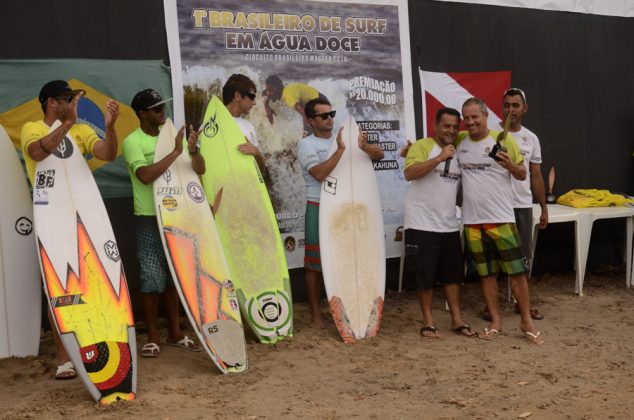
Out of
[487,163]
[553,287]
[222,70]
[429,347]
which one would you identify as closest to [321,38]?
[222,70]

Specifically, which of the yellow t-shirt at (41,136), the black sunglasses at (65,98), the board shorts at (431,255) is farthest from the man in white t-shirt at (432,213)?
the black sunglasses at (65,98)

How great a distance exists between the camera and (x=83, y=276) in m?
3.72

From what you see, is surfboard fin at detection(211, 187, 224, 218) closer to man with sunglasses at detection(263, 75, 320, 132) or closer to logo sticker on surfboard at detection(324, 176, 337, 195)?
logo sticker on surfboard at detection(324, 176, 337, 195)

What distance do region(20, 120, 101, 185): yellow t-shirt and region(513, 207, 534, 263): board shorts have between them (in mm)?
2706

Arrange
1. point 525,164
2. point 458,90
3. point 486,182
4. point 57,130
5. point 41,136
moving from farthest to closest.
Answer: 1. point 458,90
2. point 525,164
3. point 486,182
4. point 41,136
5. point 57,130

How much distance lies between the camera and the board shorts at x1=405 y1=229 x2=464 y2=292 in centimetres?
449

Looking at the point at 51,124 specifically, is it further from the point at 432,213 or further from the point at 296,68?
the point at 432,213

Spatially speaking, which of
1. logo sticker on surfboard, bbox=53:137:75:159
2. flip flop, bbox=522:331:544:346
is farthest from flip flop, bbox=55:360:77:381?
flip flop, bbox=522:331:544:346

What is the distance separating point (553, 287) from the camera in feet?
19.9

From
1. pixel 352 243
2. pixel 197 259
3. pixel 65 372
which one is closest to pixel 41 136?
pixel 197 259

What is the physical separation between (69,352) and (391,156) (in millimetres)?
2947

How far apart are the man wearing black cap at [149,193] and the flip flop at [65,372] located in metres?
0.41

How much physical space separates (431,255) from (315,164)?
884 mm

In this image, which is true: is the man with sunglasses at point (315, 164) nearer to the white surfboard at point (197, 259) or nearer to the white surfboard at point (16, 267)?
the white surfboard at point (197, 259)
